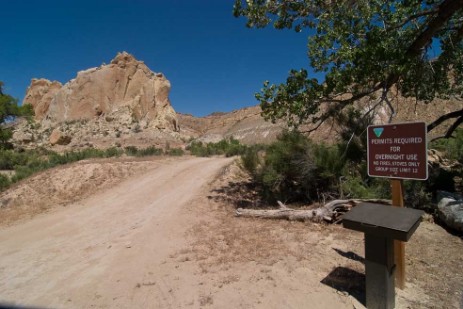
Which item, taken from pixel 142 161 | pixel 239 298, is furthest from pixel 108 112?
pixel 239 298

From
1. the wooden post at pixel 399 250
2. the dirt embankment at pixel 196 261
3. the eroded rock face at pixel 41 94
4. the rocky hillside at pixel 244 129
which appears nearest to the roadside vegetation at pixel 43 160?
the dirt embankment at pixel 196 261

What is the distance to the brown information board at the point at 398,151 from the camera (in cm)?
366

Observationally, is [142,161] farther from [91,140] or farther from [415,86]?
[91,140]

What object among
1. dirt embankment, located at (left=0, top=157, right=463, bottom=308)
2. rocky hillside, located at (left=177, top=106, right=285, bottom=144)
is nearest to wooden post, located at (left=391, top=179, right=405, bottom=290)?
dirt embankment, located at (left=0, top=157, right=463, bottom=308)

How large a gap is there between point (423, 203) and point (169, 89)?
41.7 meters

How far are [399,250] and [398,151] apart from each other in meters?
1.19

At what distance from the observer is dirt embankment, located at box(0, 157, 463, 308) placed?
3930 mm

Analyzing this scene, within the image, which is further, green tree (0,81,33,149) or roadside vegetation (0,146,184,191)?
green tree (0,81,33,149)

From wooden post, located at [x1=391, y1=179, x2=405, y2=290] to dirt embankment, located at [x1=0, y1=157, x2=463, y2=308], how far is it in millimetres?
144

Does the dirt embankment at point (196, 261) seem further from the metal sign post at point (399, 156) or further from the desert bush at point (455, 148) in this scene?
the desert bush at point (455, 148)

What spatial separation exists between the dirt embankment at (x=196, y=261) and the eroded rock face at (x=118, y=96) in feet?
112

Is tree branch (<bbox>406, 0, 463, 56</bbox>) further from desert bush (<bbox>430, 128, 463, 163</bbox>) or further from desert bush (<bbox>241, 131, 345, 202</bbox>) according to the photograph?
desert bush (<bbox>430, 128, 463, 163</bbox>)

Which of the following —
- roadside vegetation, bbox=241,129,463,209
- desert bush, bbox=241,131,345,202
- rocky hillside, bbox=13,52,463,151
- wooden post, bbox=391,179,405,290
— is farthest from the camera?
rocky hillside, bbox=13,52,463,151

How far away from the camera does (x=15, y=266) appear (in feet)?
18.0
